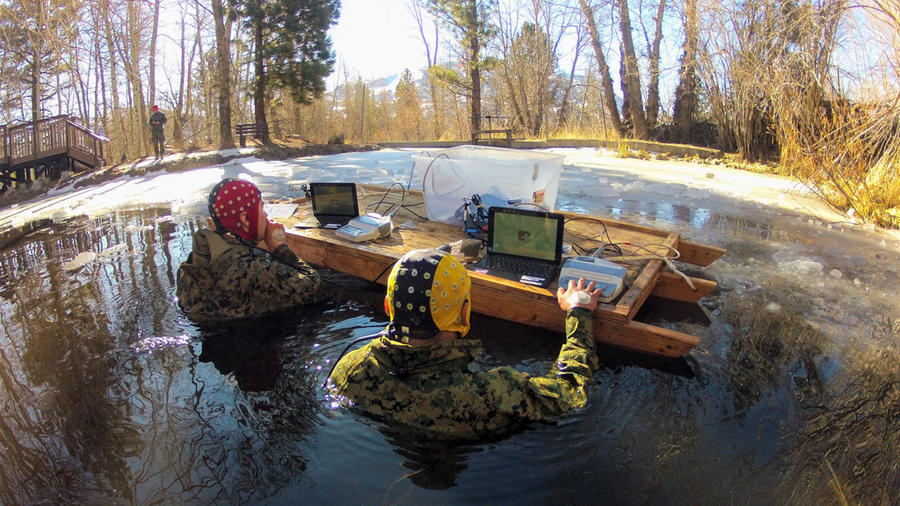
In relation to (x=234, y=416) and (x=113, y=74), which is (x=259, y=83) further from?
(x=234, y=416)

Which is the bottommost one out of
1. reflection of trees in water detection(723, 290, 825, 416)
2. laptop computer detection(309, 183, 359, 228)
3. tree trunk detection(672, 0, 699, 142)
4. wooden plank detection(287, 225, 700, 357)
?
reflection of trees in water detection(723, 290, 825, 416)

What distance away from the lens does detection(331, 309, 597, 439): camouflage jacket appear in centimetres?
225

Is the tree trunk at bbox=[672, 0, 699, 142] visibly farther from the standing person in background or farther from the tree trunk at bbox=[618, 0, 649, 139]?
the standing person in background

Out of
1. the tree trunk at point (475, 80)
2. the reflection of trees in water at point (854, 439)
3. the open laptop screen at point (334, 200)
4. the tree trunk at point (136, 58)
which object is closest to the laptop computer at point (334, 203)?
the open laptop screen at point (334, 200)

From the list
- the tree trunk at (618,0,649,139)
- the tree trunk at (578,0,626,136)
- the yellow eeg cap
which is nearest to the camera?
the yellow eeg cap

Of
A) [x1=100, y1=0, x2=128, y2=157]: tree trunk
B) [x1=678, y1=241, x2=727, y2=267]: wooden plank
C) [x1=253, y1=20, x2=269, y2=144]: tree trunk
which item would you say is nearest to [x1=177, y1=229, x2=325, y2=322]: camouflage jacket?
[x1=678, y1=241, x2=727, y2=267]: wooden plank

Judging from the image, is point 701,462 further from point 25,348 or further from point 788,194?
point 788,194

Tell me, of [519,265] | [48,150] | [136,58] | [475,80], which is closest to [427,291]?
[519,265]

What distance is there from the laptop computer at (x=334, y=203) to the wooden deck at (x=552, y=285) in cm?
25

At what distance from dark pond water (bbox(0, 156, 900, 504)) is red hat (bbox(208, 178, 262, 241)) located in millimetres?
717

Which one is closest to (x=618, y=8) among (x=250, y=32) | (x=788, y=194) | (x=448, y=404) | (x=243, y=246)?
(x=788, y=194)

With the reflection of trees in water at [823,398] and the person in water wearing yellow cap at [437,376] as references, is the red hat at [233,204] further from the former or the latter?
the reflection of trees in water at [823,398]

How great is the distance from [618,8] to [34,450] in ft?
54.1

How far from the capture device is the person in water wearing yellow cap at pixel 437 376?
2.08 m
